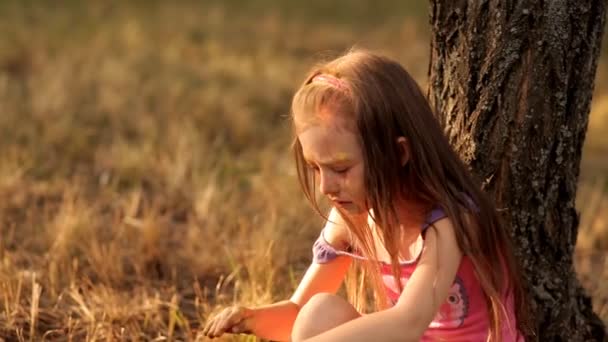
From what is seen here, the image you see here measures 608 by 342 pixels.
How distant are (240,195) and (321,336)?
2.68 m

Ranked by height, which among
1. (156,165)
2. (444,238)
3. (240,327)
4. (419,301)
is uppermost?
(444,238)

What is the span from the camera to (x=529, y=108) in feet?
9.42

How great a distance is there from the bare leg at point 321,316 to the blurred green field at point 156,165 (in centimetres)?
68

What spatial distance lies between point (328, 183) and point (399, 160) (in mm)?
180

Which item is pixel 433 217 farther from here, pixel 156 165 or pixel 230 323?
pixel 156 165

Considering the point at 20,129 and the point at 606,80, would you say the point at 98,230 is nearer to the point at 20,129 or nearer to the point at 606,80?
the point at 20,129

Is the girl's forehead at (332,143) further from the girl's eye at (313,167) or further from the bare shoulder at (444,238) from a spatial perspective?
the bare shoulder at (444,238)

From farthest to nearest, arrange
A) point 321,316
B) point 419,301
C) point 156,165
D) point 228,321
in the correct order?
point 156,165, point 228,321, point 321,316, point 419,301

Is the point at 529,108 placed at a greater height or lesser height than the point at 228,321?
greater

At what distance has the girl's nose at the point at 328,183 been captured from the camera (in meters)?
2.50

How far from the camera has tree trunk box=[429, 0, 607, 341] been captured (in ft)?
9.37

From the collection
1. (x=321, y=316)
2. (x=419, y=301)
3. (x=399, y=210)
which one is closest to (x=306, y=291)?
(x=321, y=316)

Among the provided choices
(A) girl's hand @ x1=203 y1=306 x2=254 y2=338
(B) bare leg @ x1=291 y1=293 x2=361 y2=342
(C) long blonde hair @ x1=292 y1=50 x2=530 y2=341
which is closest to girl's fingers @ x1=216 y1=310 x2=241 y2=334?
(A) girl's hand @ x1=203 y1=306 x2=254 y2=338

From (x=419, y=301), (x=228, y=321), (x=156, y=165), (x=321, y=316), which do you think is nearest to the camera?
(x=419, y=301)
